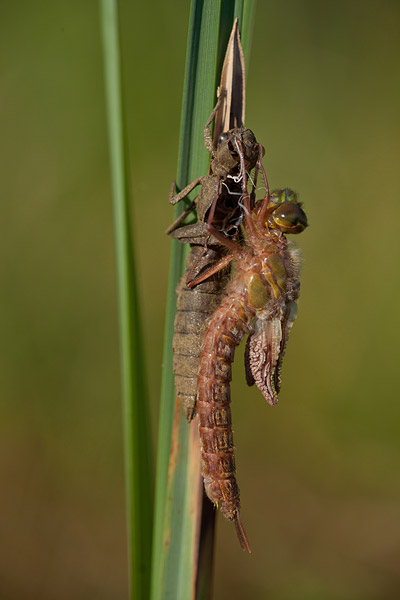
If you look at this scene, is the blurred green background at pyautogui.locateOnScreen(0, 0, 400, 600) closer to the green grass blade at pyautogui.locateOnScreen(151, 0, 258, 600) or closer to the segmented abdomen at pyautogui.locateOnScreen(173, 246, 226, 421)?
the segmented abdomen at pyautogui.locateOnScreen(173, 246, 226, 421)

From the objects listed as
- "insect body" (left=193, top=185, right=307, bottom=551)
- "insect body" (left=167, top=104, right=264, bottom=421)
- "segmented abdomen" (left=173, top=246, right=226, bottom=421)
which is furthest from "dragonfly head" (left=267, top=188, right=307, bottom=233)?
"segmented abdomen" (left=173, top=246, right=226, bottom=421)

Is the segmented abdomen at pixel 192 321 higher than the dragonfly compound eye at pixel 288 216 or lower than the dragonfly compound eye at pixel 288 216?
lower

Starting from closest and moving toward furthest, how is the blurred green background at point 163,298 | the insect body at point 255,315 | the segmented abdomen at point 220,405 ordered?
the segmented abdomen at point 220,405 < the insect body at point 255,315 < the blurred green background at point 163,298

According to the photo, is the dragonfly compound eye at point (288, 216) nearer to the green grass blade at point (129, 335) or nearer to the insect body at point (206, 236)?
the insect body at point (206, 236)

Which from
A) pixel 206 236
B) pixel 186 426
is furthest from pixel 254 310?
pixel 186 426

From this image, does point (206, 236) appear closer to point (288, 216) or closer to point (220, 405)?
point (288, 216)

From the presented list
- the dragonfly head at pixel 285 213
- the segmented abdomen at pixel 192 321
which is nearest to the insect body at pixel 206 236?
the segmented abdomen at pixel 192 321
